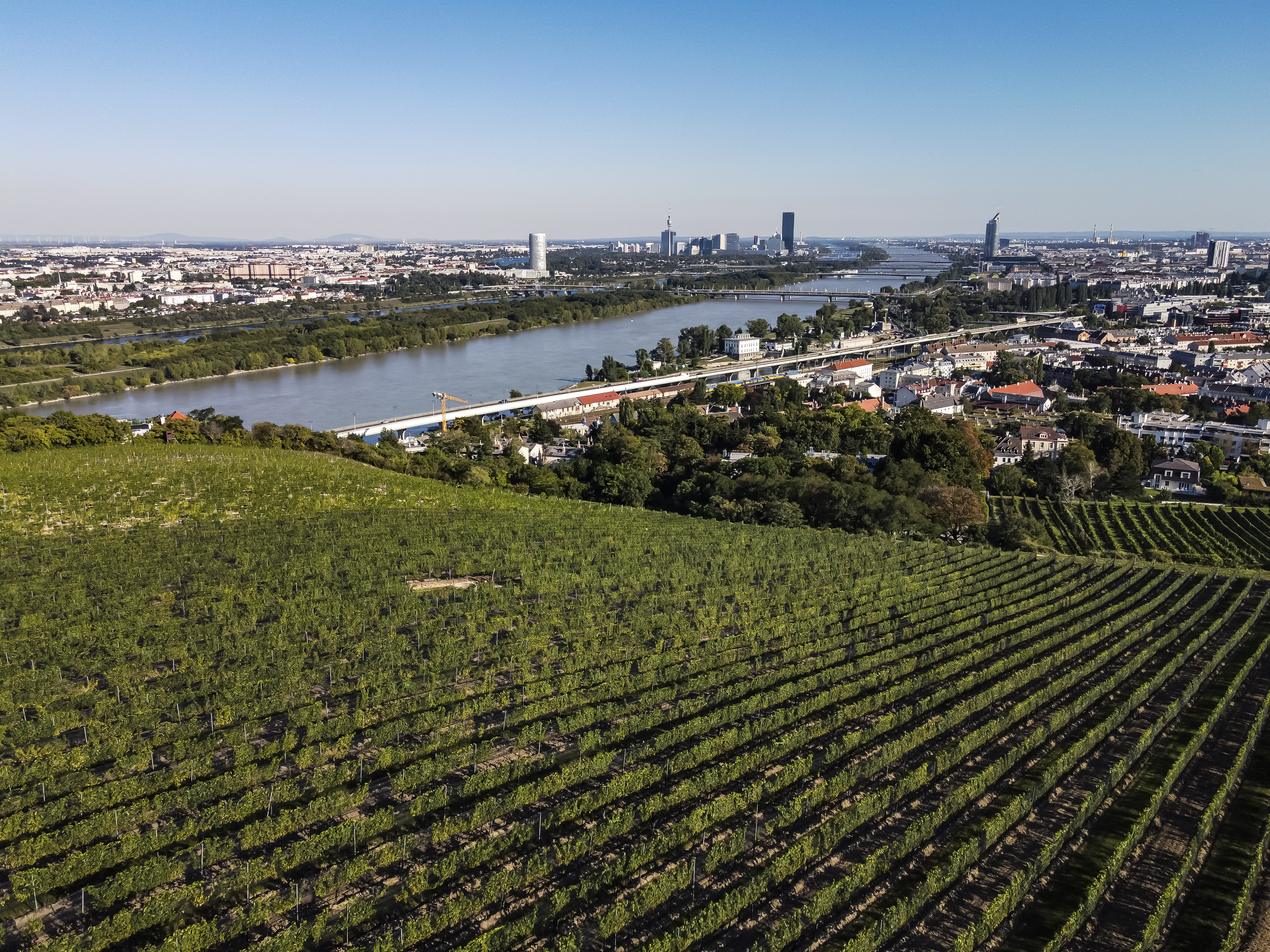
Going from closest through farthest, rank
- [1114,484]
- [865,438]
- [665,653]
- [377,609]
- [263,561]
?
1. [665,653]
2. [377,609]
3. [263,561]
4. [1114,484]
5. [865,438]

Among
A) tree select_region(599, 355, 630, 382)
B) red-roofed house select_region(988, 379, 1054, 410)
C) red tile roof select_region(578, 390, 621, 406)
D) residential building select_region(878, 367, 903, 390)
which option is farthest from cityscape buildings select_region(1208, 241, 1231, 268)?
red tile roof select_region(578, 390, 621, 406)

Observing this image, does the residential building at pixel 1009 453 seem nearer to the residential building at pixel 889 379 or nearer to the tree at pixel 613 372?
the residential building at pixel 889 379

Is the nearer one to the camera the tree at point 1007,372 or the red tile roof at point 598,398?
the red tile roof at point 598,398

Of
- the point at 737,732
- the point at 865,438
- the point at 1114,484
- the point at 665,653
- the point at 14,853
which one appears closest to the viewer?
the point at 14,853

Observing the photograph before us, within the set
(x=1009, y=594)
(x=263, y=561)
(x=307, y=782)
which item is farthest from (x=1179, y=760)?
(x=263, y=561)

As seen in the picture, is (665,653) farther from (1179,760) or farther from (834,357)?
(834,357)

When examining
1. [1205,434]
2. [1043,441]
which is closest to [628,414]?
[1043,441]

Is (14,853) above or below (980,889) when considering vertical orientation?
above

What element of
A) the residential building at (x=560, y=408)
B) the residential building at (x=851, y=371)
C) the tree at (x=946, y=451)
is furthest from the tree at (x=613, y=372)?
the tree at (x=946, y=451)
